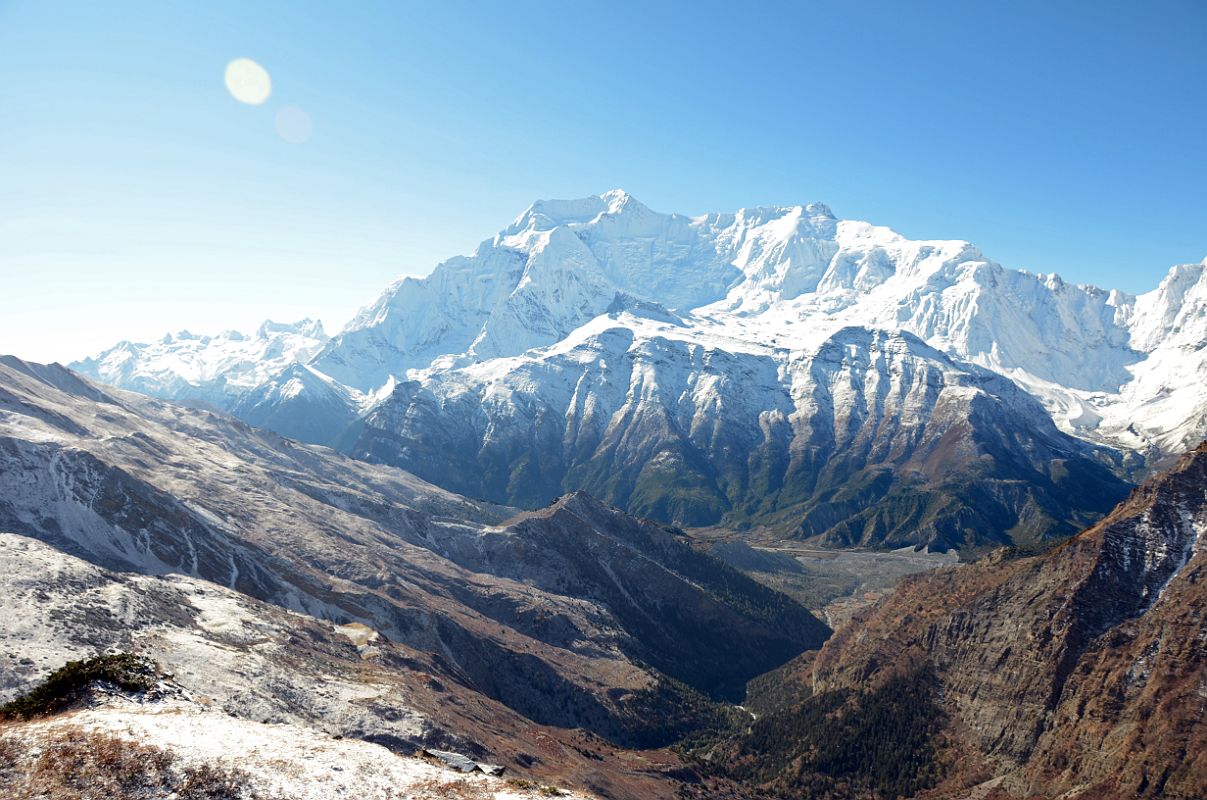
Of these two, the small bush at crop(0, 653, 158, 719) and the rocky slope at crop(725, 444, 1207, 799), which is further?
the rocky slope at crop(725, 444, 1207, 799)

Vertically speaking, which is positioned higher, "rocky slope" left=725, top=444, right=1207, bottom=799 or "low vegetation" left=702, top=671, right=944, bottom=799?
"rocky slope" left=725, top=444, right=1207, bottom=799

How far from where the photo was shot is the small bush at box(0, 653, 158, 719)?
6544cm

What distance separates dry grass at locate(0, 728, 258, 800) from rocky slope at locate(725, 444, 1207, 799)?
466ft

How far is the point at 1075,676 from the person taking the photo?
158 metres

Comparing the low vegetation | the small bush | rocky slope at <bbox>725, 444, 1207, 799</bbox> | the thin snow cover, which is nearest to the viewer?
the thin snow cover

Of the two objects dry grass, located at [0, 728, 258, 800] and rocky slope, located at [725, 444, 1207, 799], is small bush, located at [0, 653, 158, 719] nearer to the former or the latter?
dry grass, located at [0, 728, 258, 800]

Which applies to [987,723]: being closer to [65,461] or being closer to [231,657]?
[231,657]

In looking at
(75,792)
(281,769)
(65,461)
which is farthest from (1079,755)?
(65,461)

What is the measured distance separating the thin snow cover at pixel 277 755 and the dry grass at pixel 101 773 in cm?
88

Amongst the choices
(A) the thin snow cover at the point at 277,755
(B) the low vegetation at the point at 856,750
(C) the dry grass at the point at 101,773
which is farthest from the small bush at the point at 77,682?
(B) the low vegetation at the point at 856,750

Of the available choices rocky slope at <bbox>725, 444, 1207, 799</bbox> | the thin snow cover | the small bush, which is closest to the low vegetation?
rocky slope at <bbox>725, 444, 1207, 799</bbox>

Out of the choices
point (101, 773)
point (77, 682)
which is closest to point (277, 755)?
point (101, 773)

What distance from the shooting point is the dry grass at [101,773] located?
5434cm

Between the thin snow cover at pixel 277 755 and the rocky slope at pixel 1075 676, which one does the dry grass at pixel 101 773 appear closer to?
the thin snow cover at pixel 277 755
